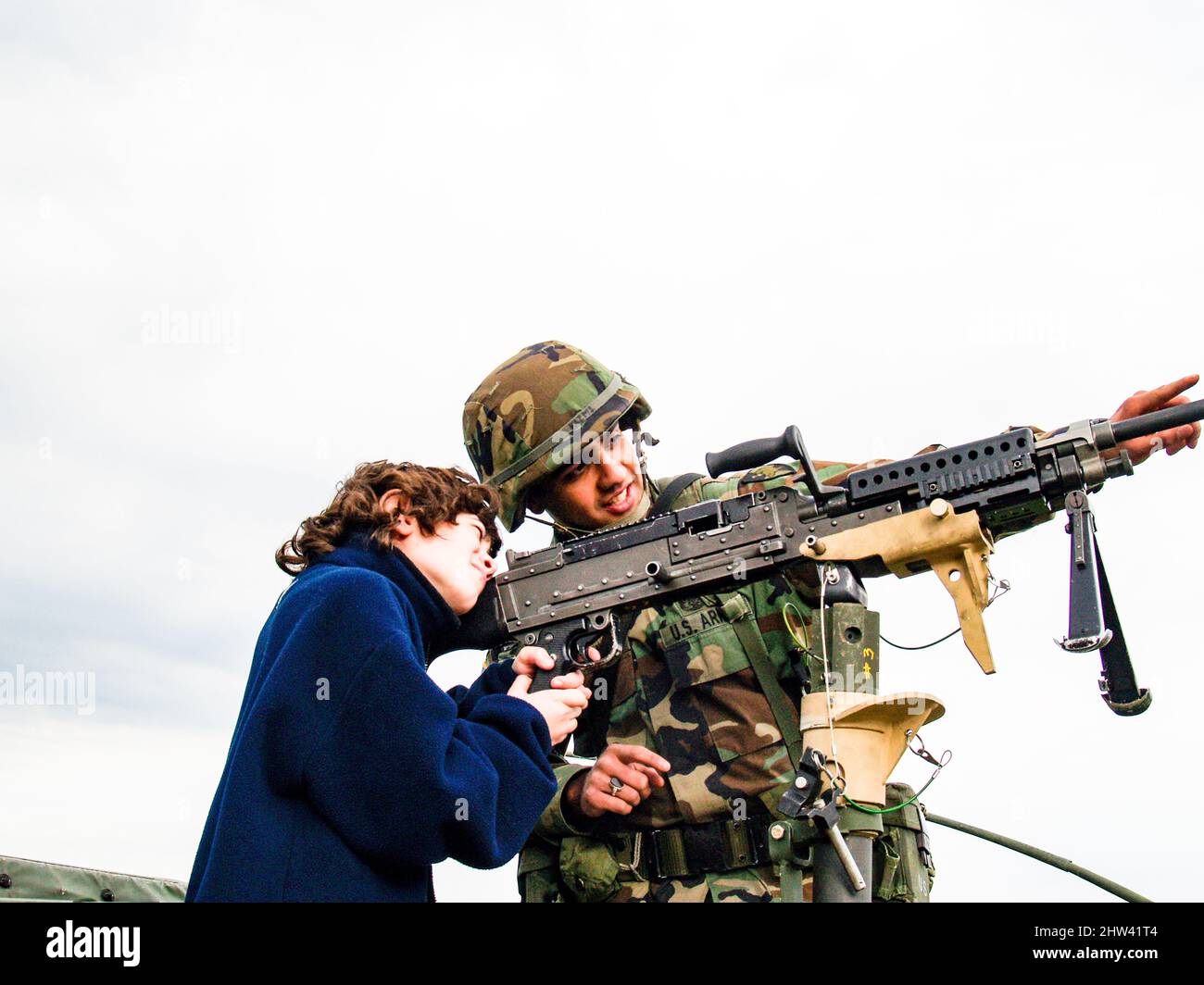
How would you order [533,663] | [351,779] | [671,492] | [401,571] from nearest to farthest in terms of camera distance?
[351,779], [401,571], [533,663], [671,492]

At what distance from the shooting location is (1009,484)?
4.29 meters

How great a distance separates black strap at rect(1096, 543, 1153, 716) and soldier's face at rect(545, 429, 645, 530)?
2.13 metres

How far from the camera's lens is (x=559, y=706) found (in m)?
4.27

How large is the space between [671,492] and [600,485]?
0.36 meters

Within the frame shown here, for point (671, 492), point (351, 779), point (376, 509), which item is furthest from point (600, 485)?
point (351, 779)

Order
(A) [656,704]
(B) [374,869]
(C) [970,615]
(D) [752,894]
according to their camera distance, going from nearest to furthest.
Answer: (B) [374,869] → (C) [970,615] → (D) [752,894] → (A) [656,704]

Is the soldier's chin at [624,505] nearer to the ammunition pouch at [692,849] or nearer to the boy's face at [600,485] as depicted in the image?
the boy's face at [600,485]

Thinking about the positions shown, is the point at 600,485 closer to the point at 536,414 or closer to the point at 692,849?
the point at 536,414

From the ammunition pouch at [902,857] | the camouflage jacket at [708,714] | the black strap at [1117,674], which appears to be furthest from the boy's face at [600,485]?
the black strap at [1117,674]

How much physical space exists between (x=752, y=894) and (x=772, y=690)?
81 cm

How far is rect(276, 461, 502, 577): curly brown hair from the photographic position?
4.10 metres
